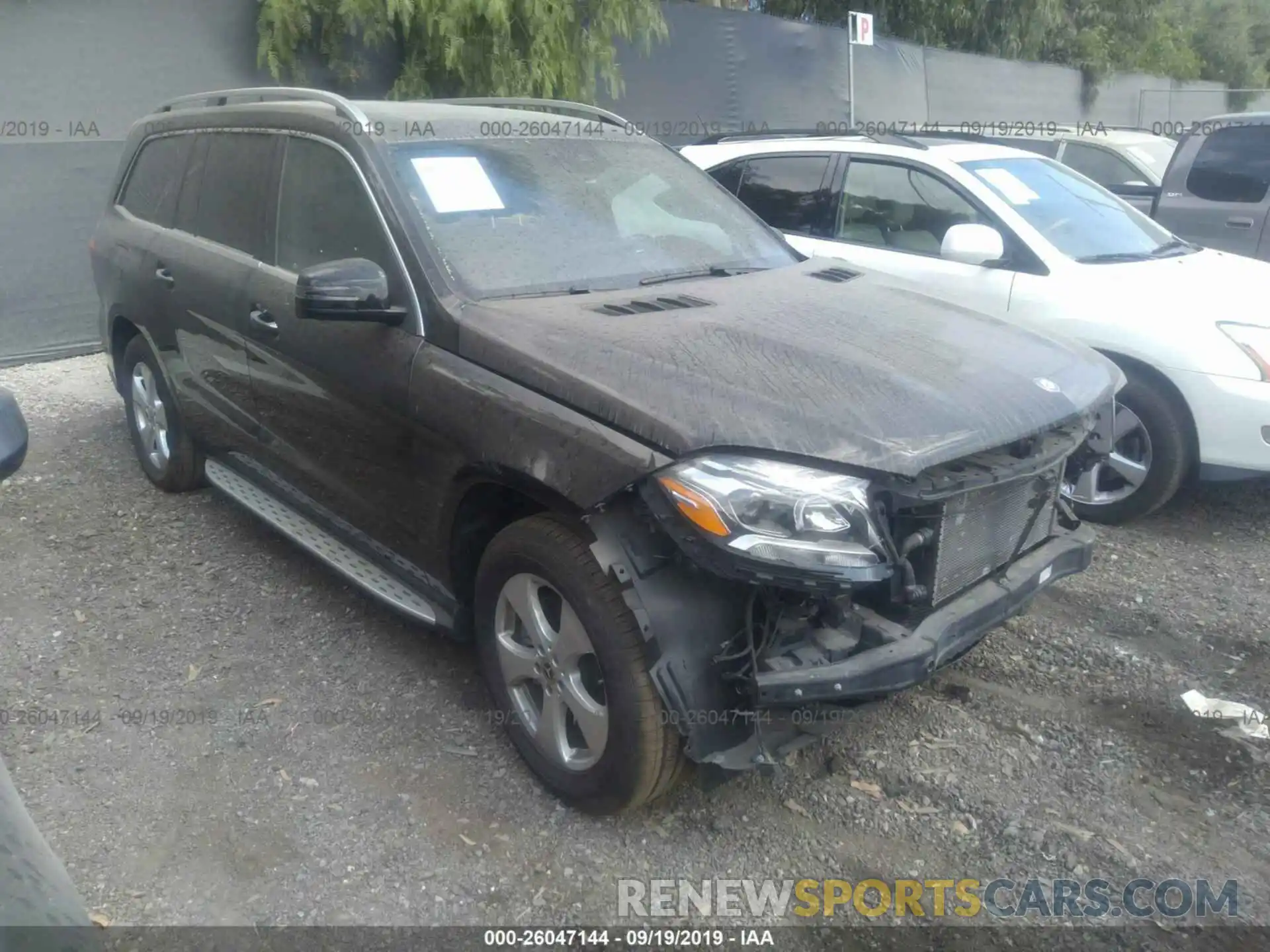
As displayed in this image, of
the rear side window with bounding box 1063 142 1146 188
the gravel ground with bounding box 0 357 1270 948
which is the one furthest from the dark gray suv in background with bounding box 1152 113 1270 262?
the gravel ground with bounding box 0 357 1270 948

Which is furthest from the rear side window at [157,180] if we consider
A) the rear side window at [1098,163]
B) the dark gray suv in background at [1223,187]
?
the rear side window at [1098,163]

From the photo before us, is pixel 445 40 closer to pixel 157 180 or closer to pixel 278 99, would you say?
pixel 157 180

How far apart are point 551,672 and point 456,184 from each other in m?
1.67

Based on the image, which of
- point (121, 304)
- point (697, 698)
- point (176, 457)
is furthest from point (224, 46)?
point (697, 698)

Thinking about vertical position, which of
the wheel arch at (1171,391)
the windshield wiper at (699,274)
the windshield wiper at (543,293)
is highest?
the windshield wiper at (543,293)

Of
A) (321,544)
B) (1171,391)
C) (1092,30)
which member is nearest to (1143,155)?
(1171,391)

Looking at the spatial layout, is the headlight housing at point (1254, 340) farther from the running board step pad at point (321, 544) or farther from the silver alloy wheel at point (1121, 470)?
the running board step pad at point (321, 544)

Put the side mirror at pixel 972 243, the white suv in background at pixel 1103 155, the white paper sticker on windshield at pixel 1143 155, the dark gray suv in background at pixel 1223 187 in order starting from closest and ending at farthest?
the side mirror at pixel 972 243 < the dark gray suv in background at pixel 1223 187 < the white suv in background at pixel 1103 155 < the white paper sticker on windshield at pixel 1143 155

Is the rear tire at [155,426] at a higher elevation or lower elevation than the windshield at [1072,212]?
lower

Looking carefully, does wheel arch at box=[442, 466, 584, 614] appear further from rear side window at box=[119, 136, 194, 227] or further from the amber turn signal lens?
rear side window at box=[119, 136, 194, 227]

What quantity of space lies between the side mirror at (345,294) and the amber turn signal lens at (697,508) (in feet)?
4.06

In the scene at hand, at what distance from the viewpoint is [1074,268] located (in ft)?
17.5

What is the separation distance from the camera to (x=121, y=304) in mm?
5336

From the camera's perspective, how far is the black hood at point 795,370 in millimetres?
2668
